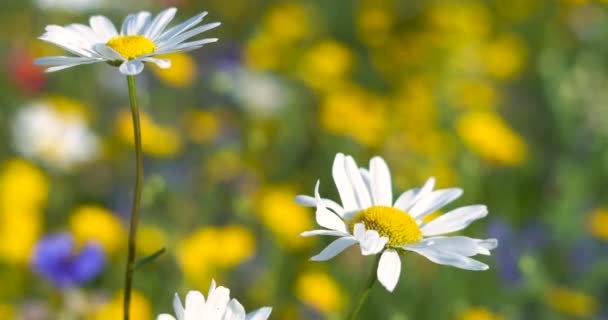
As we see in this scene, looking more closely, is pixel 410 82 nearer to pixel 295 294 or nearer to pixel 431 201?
pixel 295 294

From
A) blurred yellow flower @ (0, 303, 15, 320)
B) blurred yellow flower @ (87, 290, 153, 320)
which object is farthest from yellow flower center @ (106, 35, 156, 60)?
blurred yellow flower @ (0, 303, 15, 320)

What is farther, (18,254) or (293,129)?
(293,129)

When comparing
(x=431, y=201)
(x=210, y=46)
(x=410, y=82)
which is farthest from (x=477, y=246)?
(x=210, y=46)

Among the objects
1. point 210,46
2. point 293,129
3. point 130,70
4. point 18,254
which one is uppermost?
point 210,46

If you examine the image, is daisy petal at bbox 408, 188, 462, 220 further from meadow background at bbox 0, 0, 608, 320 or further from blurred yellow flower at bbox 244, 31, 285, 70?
blurred yellow flower at bbox 244, 31, 285, 70

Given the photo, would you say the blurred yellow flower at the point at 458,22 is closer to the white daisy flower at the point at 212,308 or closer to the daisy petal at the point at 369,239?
the daisy petal at the point at 369,239

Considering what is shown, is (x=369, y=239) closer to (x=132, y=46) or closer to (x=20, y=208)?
(x=132, y=46)

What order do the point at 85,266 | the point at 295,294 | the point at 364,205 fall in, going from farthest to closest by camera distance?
the point at 295,294 → the point at 85,266 → the point at 364,205

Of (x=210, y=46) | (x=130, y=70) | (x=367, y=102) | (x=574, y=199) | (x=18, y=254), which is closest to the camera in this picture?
(x=130, y=70)

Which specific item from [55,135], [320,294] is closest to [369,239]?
[320,294]
